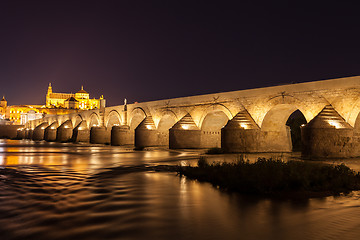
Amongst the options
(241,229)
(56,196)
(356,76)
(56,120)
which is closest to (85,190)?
(56,196)

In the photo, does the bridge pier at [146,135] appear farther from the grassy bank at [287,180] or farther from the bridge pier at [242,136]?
the grassy bank at [287,180]

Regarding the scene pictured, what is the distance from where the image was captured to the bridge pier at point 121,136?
31.1m

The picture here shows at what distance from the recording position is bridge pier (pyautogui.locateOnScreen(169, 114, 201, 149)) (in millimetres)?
22594

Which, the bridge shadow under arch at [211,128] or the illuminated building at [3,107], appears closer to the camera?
the bridge shadow under arch at [211,128]

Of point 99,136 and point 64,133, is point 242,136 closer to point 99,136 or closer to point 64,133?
point 99,136

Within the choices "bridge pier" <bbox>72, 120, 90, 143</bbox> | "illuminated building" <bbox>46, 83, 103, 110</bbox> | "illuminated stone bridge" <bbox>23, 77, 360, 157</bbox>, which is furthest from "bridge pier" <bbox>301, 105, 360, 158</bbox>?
"illuminated building" <bbox>46, 83, 103, 110</bbox>

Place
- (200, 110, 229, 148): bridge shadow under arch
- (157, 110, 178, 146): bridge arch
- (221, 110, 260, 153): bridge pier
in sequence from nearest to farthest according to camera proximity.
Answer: (221, 110, 260, 153): bridge pier < (200, 110, 229, 148): bridge shadow under arch < (157, 110, 178, 146): bridge arch

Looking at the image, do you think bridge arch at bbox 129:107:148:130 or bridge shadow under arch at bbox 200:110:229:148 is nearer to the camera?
bridge shadow under arch at bbox 200:110:229:148

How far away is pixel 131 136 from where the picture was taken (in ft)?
104

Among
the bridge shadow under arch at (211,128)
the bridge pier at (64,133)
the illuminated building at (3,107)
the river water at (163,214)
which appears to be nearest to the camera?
the river water at (163,214)

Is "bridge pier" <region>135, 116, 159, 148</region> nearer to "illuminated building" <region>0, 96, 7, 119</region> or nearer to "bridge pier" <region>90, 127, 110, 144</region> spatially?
"bridge pier" <region>90, 127, 110, 144</region>

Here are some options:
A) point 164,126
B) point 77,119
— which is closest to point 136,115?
point 164,126

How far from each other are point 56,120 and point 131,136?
2875cm

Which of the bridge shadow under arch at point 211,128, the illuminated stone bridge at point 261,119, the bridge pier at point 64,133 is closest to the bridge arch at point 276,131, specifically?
the illuminated stone bridge at point 261,119
